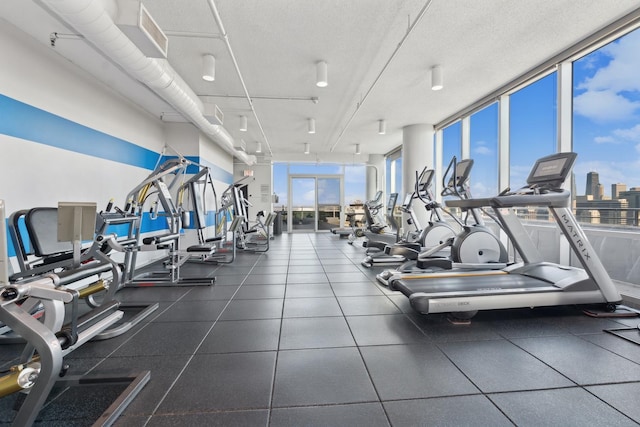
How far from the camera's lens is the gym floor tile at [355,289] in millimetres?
3382

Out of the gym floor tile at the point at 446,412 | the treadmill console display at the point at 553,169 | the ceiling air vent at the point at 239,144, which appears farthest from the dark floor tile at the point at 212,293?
the ceiling air vent at the point at 239,144

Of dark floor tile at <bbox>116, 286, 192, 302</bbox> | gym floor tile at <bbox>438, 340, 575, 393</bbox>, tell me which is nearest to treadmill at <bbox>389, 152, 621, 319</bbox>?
gym floor tile at <bbox>438, 340, 575, 393</bbox>

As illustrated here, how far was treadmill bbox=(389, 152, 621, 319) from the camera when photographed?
2.49m

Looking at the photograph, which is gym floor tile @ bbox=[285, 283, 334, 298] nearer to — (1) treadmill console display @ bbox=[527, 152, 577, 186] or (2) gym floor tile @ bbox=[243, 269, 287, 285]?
(2) gym floor tile @ bbox=[243, 269, 287, 285]

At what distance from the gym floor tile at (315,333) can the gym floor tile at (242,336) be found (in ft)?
0.29

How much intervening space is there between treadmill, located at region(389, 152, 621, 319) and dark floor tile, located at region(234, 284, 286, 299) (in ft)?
4.53

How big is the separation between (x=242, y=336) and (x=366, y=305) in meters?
1.31

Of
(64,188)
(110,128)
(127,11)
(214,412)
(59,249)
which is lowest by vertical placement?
(214,412)

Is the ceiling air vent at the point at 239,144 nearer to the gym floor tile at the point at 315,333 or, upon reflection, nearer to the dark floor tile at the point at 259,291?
the dark floor tile at the point at 259,291

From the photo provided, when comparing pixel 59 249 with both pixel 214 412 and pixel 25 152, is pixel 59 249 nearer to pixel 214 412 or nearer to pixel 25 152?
pixel 25 152

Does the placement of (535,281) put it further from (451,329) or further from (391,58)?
(391,58)

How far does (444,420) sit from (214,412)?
3.80ft

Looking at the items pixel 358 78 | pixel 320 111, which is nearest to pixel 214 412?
pixel 358 78

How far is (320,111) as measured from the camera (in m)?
6.30
